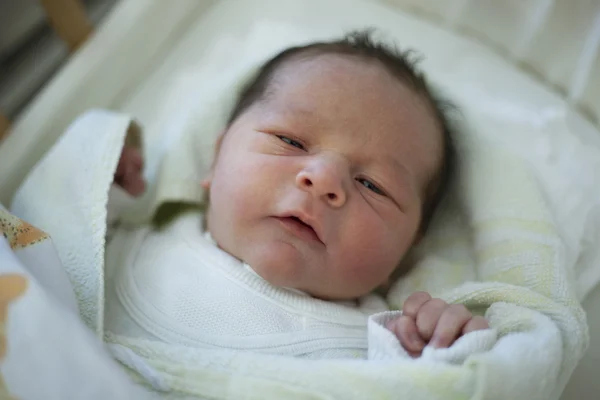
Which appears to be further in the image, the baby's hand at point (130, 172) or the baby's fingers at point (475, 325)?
the baby's hand at point (130, 172)

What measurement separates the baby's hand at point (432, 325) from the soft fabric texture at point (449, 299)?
2 cm

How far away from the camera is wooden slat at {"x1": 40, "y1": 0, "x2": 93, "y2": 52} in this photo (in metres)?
1.12

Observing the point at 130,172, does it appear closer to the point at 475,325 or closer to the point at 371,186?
the point at 371,186

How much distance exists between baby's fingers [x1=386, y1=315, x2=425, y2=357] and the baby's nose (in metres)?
0.16

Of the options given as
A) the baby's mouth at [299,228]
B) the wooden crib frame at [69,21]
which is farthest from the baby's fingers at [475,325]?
the wooden crib frame at [69,21]

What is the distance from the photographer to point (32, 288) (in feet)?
2.06

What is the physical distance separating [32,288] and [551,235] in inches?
27.4

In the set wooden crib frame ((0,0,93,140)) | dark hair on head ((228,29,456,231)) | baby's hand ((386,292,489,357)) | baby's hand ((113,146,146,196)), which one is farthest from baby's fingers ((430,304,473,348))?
wooden crib frame ((0,0,93,140))

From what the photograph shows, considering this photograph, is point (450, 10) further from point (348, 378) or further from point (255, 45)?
point (348, 378)

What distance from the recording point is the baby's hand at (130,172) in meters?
1.02

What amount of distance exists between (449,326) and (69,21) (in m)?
0.86

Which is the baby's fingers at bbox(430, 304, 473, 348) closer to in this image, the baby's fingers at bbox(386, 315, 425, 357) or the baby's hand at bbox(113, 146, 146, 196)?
the baby's fingers at bbox(386, 315, 425, 357)

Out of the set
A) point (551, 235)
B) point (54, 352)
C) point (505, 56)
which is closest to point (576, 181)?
point (551, 235)

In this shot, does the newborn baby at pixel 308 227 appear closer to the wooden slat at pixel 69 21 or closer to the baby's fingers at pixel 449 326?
the baby's fingers at pixel 449 326
